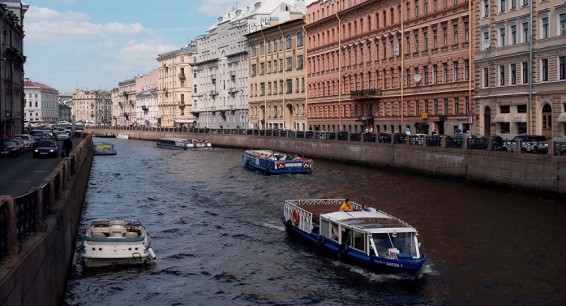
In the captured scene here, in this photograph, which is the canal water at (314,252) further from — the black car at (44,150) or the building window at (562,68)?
the building window at (562,68)

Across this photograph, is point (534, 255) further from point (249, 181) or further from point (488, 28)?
point (488, 28)

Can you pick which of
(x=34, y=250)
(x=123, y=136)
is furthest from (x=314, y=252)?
(x=123, y=136)

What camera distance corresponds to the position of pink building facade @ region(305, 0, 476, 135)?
61.7 m

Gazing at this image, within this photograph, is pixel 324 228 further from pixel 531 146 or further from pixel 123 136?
pixel 123 136

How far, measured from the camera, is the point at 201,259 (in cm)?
2517

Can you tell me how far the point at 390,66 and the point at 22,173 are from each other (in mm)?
42539

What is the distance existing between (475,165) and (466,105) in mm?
17731

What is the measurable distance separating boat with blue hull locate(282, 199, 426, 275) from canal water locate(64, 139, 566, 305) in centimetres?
42

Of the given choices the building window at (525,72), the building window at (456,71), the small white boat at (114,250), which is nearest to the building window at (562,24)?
the building window at (525,72)

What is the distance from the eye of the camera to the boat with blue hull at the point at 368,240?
2191 centimetres

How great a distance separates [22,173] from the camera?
1575 inches

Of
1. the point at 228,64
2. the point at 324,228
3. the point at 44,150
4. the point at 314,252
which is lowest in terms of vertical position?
the point at 314,252

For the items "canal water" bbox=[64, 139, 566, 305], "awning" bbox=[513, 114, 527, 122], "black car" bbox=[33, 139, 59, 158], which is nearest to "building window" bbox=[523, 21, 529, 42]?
"awning" bbox=[513, 114, 527, 122]

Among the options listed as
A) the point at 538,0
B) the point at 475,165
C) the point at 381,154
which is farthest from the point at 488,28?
the point at 475,165
